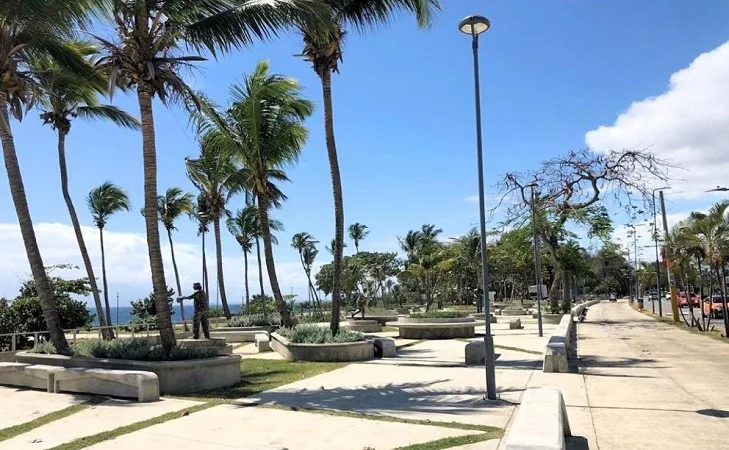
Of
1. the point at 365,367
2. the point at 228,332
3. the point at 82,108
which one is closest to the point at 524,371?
the point at 365,367

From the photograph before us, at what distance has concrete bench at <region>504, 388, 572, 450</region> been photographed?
4.53m

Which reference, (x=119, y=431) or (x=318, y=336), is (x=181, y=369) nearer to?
(x=119, y=431)

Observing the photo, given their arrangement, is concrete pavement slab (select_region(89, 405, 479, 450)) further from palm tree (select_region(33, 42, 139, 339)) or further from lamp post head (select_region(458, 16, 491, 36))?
palm tree (select_region(33, 42, 139, 339))

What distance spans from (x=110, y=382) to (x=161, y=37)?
6851 millimetres

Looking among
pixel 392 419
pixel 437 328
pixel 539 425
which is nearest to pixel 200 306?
pixel 437 328

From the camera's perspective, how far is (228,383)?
1145 cm

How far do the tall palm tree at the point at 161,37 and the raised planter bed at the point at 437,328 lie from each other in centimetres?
1247

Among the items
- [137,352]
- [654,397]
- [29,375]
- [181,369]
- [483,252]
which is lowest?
[654,397]

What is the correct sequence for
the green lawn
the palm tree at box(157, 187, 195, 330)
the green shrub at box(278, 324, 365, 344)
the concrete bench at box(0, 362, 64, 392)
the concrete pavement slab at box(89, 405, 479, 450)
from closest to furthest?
the concrete pavement slab at box(89, 405, 479, 450) → the green lawn → the concrete bench at box(0, 362, 64, 392) → the green shrub at box(278, 324, 365, 344) → the palm tree at box(157, 187, 195, 330)

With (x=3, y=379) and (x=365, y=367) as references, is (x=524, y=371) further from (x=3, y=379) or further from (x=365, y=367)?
(x=3, y=379)

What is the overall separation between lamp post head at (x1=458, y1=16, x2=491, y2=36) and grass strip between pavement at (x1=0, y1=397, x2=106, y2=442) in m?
8.69

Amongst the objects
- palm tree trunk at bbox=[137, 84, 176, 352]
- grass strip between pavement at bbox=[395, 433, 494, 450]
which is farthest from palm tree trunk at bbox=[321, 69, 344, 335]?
grass strip between pavement at bbox=[395, 433, 494, 450]

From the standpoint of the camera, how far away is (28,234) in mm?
13094

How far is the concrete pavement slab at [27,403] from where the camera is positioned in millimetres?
8757
